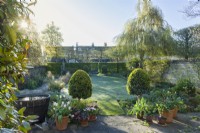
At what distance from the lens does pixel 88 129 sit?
5.80 m

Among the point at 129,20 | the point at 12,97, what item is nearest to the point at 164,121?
the point at 12,97

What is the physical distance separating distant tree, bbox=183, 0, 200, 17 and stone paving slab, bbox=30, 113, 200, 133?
4.03m

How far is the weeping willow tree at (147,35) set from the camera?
1441 cm

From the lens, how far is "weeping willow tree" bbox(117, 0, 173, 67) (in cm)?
1441

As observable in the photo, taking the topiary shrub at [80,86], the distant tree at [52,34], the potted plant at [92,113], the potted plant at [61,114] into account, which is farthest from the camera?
the distant tree at [52,34]

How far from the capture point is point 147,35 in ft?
47.2

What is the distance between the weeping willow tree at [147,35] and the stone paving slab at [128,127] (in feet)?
27.7

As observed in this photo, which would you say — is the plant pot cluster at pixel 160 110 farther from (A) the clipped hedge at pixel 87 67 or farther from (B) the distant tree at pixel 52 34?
(B) the distant tree at pixel 52 34

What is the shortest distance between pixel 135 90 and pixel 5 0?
7.60 metres

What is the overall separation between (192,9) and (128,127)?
5125mm

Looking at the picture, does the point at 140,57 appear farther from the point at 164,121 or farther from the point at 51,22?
the point at 51,22

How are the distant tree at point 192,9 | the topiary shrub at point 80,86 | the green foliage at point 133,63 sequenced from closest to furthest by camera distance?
the topiary shrub at point 80,86
the distant tree at point 192,9
the green foliage at point 133,63

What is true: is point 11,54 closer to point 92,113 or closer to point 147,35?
point 92,113

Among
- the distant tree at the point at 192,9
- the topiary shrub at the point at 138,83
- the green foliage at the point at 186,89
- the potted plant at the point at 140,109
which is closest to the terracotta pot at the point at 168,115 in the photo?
the potted plant at the point at 140,109
